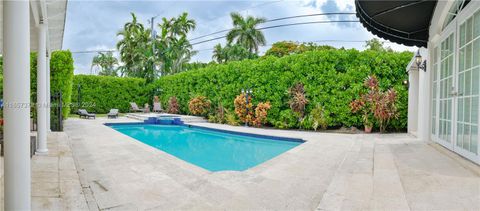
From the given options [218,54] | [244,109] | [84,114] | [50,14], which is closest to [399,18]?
[244,109]

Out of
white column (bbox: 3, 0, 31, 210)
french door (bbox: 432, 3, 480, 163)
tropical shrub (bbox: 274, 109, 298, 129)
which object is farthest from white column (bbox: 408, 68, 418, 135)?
white column (bbox: 3, 0, 31, 210)

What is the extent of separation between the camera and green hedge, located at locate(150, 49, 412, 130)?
11.3 metres

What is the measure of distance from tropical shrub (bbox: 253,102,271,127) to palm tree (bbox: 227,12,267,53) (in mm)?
20428

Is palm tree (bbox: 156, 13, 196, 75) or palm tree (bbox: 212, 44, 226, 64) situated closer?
palm tree (bbox: 156, 13, 196, 75)

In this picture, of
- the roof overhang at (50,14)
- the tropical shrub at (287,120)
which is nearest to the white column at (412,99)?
the tropical shrub at (287,120)

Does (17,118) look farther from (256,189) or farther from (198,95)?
(198,95)

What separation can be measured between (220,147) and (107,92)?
15401 mm

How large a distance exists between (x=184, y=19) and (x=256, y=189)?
28696 mm

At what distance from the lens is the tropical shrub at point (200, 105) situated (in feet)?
56.2

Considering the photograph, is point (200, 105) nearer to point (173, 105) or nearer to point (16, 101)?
point (173, 105)

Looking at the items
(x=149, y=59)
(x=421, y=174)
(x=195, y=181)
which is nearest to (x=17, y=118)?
(x=195, y=181)

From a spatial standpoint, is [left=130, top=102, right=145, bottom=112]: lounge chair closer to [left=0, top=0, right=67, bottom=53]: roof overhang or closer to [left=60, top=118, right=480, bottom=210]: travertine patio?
[left=0, top=0, right=67, bottom=53]: roof overhang

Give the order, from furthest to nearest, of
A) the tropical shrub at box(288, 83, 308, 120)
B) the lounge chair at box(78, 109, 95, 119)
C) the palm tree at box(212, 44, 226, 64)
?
1. the palm tree at box(212, 44, 226, 64)
2. the lounge chair at box(78, 109, 95, 119)
3. the tropical shrub at box(288, 83, 308, 120)

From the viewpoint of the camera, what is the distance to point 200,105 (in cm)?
1727
